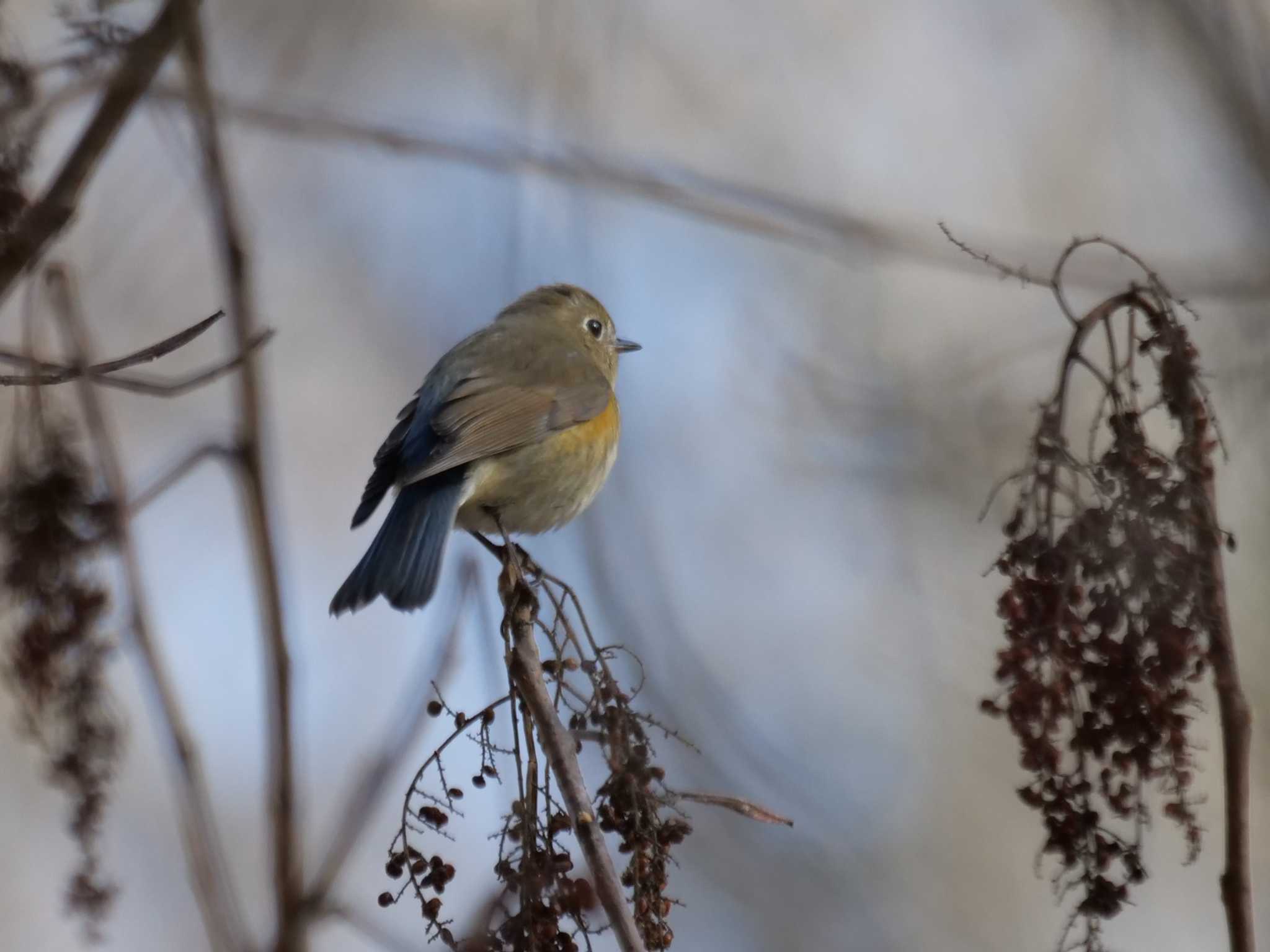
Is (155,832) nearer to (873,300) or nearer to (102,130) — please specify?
(873,300)

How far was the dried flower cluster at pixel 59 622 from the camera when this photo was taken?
2447 millimetres

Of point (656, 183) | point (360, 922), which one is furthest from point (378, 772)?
point (656, 183)

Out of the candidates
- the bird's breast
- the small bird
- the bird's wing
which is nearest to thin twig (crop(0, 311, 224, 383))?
the small bird

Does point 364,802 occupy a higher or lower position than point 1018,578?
lower

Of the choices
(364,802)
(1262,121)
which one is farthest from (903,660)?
(364,802)

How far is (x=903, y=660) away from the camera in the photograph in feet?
27.4

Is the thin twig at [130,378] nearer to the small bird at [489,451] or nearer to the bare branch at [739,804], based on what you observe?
the bare branch at [739,804]

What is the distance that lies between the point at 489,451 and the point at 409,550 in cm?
58

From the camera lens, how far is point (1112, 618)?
184cm

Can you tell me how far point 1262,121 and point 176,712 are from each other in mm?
5151

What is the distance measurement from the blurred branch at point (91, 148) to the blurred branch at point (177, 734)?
0.17 metres

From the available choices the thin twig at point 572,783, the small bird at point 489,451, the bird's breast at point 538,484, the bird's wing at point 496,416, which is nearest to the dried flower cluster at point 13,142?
the thin twig at point 572,783

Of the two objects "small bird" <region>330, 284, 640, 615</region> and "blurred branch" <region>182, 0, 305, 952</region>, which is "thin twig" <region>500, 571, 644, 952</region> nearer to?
"blurred branch" <region>182, 0, 305, 952</region>

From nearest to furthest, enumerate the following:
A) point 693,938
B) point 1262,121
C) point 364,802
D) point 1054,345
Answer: point 364,802 < point 1054,345 < point 1262,121 < point 693,938
